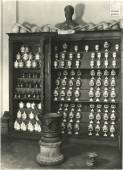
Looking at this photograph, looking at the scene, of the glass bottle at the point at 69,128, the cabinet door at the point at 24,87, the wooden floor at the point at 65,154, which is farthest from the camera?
the cabinet door at the point at 24,87

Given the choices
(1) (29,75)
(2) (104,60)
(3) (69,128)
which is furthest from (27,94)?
(2) (104,60)

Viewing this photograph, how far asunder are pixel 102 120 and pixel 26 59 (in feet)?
6.14

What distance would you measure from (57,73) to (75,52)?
1.73ft

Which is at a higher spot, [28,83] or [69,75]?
[69,75]

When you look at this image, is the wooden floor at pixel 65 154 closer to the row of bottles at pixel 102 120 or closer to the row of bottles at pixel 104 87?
the row of bottles at pixel 102 120

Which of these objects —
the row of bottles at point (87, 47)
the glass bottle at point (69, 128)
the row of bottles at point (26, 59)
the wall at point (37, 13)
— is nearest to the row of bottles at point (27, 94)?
the row of bottles at point (26, 59)

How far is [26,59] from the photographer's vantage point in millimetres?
6480

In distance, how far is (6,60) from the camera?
694 centimetres

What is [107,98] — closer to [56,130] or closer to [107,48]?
[107,48]

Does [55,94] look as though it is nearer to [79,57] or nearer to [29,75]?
[29,75]

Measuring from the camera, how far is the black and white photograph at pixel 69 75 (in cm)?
594

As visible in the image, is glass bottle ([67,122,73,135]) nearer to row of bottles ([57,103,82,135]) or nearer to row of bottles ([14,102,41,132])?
row of bottles ([57,103,82,135])

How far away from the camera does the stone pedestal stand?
474 centimetres

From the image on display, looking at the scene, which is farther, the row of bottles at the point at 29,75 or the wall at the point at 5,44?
the wall at the point at 5,44
